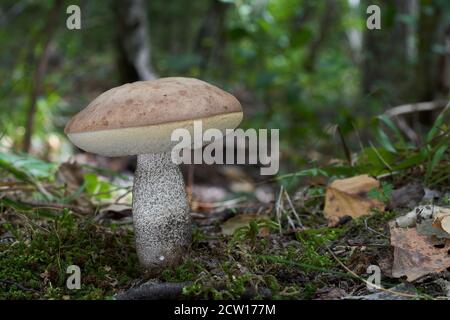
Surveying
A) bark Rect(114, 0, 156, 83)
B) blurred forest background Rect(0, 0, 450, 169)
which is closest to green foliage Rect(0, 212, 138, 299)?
blurred forest background Rect(0, 0, 450, 169)

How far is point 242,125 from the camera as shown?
254 inches

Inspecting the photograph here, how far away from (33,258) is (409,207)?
164 cm

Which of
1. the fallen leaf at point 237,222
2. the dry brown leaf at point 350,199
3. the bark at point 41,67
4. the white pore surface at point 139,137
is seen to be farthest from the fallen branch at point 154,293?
the bark at point 41,67

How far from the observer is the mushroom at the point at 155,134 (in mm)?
1393

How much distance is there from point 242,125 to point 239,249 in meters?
4.69

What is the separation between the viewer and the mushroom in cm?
139

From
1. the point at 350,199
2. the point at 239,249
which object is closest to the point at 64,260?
the point at 239,249

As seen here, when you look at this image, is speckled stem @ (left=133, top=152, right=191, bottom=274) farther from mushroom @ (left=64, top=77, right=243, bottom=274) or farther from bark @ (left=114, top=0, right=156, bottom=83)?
bark @ (left=114, top=0, right=156, bottom=83)

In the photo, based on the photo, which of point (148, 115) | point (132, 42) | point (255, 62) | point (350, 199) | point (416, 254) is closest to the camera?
point (148, 115)

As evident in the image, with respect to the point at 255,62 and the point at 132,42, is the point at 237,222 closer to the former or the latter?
the point at 132,42

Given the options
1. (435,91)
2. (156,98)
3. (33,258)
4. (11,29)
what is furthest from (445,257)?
(11,29)

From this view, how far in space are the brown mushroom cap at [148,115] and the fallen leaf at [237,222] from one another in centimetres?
76

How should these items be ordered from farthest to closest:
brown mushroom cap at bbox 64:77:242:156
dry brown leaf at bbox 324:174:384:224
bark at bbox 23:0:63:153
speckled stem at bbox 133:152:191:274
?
bark at bbox 23:0:63:153, dry brown leaf at bbox 324:174:384:224, speckled stem at bbox 133:152:191:274, brown mushroom cap at bbox 64:77:242:156

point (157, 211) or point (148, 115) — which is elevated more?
point (148, 115)
